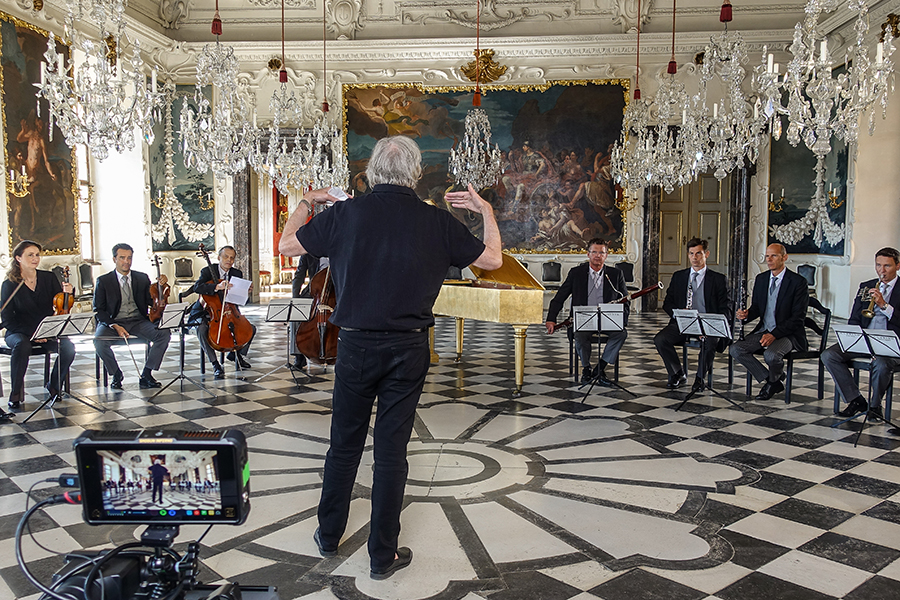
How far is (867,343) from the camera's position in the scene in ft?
15.9

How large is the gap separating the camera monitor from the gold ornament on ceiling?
13058 millimetres

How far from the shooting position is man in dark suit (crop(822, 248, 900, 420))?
16.7ft

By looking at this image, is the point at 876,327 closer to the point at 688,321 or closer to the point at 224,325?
the point at 688,321

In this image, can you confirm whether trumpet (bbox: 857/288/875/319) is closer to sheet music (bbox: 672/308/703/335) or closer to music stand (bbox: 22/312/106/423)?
sheet music (bbox: 672/308/703/335)

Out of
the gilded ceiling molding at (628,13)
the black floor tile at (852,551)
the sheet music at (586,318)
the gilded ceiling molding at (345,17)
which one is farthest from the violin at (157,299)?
the gilded ceiling molding at (628,13)

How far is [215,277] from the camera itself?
6.70 metres

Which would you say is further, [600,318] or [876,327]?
[600,318]

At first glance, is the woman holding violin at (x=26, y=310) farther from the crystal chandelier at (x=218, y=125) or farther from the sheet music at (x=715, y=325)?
the sheet music at (x=715, y=325)

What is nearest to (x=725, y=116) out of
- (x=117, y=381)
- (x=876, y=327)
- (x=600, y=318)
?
(x=876, y=327)

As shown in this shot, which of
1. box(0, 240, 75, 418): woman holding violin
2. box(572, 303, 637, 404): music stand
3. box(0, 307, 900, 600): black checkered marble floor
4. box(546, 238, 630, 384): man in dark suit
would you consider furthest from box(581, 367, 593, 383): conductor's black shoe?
box(0, 240, 75, 418): woman holding violin

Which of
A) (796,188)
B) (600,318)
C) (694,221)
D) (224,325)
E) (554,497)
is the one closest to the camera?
(554,497)

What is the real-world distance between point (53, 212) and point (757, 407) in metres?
10.3

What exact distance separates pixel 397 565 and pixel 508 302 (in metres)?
3.30

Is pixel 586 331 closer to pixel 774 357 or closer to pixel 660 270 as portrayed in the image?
pixel 774 357
